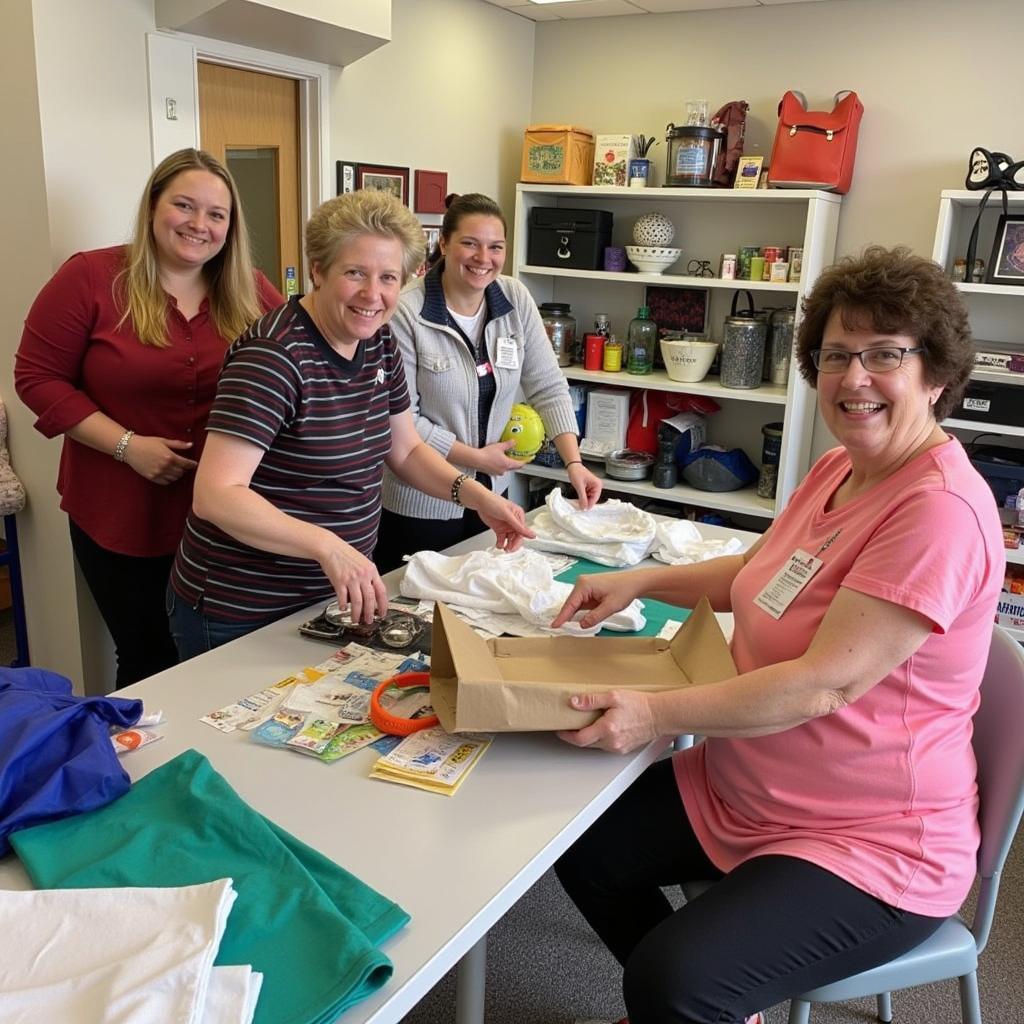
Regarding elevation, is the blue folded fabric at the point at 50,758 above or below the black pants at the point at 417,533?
above

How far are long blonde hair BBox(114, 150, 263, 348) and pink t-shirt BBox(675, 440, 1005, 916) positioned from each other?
1.51m

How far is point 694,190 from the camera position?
150 inches

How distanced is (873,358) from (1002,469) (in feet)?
7.70

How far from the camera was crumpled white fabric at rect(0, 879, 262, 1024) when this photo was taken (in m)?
0.83

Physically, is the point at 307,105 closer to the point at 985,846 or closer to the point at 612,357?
the point at 612,357

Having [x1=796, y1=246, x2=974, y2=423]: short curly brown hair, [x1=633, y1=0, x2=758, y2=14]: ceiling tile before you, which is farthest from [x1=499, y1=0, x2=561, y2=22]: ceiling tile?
[x1=796, y1=246, x2=974, y2=423]: short curly brown hair

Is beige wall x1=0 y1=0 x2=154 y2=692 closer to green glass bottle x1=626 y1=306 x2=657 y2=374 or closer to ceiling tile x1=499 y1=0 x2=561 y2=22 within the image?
ceiling tile x1=499 y1=0 x2=561 y2=22

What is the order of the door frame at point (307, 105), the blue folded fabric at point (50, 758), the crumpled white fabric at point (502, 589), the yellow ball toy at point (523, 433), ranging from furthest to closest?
1. the door frame at point (307, 105)
2. the yellow ball toy at point (523, 433)
3. the crumpled white fabric at point (502, 589)
4. the blue folded fabric at point (50, 758)

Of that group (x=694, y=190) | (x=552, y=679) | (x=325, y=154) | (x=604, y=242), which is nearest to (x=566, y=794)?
(x=552, y=679)

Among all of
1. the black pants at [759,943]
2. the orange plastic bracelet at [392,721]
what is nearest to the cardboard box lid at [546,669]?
the orange plastic bracelet at [392,721]

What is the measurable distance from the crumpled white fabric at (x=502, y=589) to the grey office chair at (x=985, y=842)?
594mm

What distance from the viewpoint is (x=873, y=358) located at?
1.38 meters

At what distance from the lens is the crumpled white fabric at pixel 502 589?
1.76m

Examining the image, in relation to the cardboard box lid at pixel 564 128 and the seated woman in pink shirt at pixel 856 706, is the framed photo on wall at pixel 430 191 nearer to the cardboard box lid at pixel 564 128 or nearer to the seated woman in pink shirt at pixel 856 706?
the cardboard box lid at pixel 564 128
